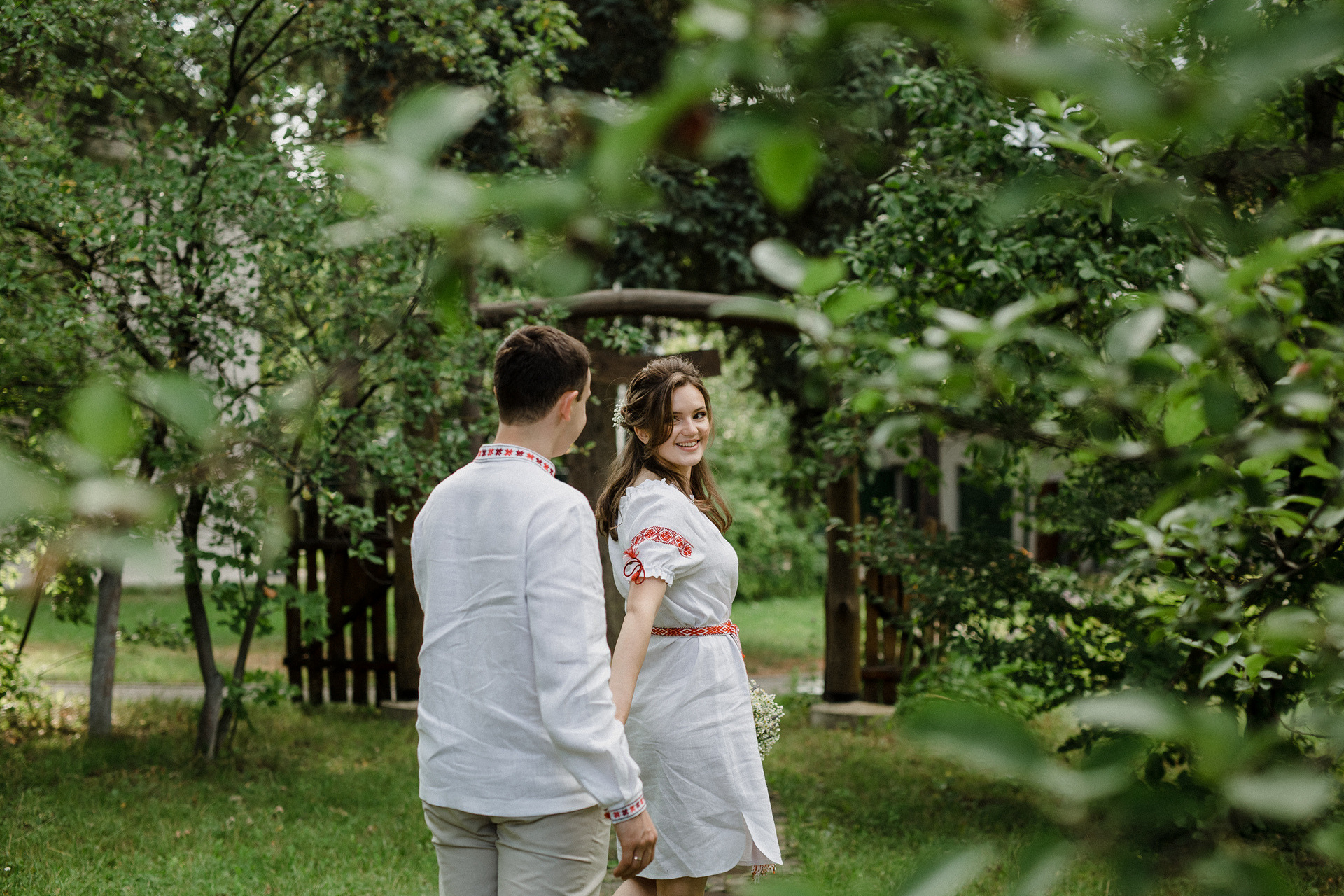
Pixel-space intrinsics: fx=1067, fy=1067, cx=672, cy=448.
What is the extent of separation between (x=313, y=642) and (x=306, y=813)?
230 centimetres

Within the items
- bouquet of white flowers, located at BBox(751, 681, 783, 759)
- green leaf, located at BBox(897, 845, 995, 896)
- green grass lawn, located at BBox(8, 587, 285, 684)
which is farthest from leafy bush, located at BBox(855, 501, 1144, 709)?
green grass lawn, located at BBox(8, 587, 285, 684)

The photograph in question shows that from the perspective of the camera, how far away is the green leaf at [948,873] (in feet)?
2.26

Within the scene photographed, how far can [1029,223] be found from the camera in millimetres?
4121

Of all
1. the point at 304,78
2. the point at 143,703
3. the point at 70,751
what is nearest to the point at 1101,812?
the point at 70,751

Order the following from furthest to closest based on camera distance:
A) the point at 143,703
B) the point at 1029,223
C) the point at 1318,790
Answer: the point at 143,703 < the point at 1029,223 < the point at 1318,790

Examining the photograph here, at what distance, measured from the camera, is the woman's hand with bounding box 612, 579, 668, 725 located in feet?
8.47

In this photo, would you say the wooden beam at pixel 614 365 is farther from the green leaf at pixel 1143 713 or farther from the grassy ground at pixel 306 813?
the green leaf at pixel 1143 713

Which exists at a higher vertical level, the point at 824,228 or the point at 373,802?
the point at 824,228

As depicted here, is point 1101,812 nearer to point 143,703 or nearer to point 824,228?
point 143,703

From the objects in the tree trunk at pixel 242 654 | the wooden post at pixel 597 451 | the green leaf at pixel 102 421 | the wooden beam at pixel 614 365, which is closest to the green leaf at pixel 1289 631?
the green leaf at pixel 102 421

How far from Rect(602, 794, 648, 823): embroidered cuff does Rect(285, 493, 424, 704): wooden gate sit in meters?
5.79

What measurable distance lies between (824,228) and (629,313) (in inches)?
182

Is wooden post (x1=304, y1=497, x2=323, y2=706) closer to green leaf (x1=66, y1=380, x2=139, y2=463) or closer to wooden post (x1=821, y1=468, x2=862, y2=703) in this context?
wooden post (x1=821, y1=468, x2=862, y2=703)

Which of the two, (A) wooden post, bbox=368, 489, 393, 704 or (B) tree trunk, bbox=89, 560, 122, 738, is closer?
(B) tree trunk, bbox=89, 560, 122, 738
